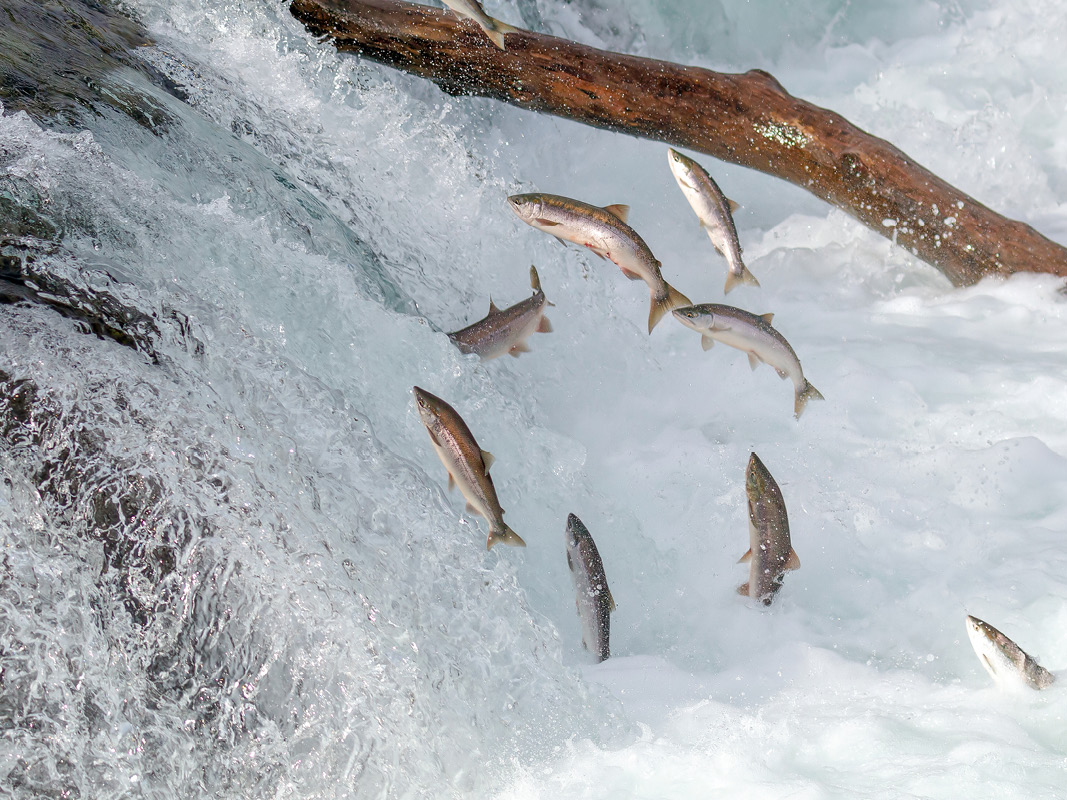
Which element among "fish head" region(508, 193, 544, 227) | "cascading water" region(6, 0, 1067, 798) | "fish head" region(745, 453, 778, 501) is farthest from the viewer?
"fish head" region(508, 193, 544, 227)

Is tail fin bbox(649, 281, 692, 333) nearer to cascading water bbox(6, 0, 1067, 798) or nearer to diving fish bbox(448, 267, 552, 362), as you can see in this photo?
diving fish bbox(448, 267, 552, 362)

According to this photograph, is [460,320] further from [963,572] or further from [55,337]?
[963,572]

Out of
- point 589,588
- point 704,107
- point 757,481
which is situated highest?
point 704,107

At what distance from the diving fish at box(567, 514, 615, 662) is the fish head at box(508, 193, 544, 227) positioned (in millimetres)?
1012

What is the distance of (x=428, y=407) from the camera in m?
2.31

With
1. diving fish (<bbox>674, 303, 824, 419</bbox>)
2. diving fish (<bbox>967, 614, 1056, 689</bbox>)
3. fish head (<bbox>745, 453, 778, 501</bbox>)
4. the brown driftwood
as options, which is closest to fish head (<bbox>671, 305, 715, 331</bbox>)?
diving fish (<bbox>674, 303, 824, 419</bbox>)

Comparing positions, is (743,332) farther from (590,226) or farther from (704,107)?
(704,107)

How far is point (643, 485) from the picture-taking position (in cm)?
366

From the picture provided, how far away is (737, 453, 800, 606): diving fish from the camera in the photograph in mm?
2760

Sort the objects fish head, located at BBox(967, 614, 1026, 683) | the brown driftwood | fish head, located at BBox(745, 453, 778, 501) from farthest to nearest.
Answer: the brown driftwood
fish head, located at BBox(745, 453, 778, 501)
fish head, located at BBox(967, 614, 1026, 683)

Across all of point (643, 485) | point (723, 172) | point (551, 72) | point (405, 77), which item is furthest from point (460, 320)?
point (723, 172)

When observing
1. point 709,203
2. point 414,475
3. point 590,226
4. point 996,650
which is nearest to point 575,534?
point 414,475

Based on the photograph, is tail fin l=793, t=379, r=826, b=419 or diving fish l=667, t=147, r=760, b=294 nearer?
diving fish l=667, t=147, r=760, b=294

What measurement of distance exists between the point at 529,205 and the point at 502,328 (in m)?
0.45
